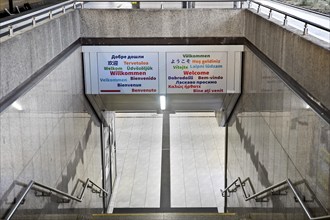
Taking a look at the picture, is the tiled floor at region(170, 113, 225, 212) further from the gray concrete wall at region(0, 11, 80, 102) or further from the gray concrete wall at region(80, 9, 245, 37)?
the gray concrete wall at region(0, 11, 80, 102)

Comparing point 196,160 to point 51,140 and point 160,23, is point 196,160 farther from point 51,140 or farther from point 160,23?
point 51,140

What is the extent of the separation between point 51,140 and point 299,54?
2786 mm

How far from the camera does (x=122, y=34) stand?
7.54m

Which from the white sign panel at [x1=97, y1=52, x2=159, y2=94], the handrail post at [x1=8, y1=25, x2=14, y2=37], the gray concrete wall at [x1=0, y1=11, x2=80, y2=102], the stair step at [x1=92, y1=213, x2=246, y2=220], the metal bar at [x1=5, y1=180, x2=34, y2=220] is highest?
the handrail post at [x1=8, y1=25, x2=14, y2=37]

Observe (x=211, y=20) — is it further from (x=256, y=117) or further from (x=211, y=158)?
(x=211, y=158)

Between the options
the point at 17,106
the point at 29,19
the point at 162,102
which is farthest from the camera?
the point at 162,102

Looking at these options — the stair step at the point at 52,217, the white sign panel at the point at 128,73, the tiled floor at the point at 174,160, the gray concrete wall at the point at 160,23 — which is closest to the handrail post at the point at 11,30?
the stair step at the point at 52,217

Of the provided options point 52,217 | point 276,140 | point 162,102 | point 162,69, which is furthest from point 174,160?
point 276,140

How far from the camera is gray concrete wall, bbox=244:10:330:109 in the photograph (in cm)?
357

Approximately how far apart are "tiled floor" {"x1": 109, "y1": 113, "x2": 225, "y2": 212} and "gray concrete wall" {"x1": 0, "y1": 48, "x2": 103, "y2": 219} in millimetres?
2751

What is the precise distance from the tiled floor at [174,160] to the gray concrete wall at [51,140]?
9.02ft

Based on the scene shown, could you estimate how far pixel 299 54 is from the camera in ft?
13.9

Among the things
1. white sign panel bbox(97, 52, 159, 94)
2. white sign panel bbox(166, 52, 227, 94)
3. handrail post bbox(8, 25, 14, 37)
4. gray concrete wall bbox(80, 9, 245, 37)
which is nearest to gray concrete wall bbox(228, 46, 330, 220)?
white sign panel bbox(166, 52, 227, 94)

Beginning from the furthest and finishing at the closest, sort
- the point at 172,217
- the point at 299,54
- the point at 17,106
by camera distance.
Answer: the point at 172,217 → the point at 299,54 → the point at 17,106
